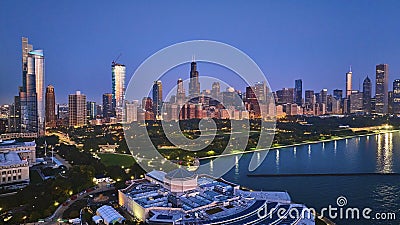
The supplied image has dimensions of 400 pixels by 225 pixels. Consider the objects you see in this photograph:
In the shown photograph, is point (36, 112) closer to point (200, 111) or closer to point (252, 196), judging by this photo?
point (200, 111)

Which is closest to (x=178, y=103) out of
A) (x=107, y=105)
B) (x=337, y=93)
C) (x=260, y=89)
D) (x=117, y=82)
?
(x=260, y=89)

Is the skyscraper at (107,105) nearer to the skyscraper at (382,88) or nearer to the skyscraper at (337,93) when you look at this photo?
the skyscraper at (337,93)

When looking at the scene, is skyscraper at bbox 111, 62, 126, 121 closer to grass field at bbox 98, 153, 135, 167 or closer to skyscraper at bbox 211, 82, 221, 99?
grass field at bbox 98, 153, 135, 167

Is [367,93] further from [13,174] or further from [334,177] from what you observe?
[13,174]

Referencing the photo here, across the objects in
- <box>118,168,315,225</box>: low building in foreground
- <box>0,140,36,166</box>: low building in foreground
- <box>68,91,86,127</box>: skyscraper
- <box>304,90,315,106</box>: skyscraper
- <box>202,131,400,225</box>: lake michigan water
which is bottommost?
<box>202,131,400,225</box>: lake michigan water

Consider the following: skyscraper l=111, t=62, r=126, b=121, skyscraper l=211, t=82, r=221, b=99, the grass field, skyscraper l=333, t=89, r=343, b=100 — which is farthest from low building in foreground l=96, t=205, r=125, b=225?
skyscraper l=333, t=89, r=343, b=100

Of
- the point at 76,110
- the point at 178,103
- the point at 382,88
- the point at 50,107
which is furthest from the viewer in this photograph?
the point at 382,88
